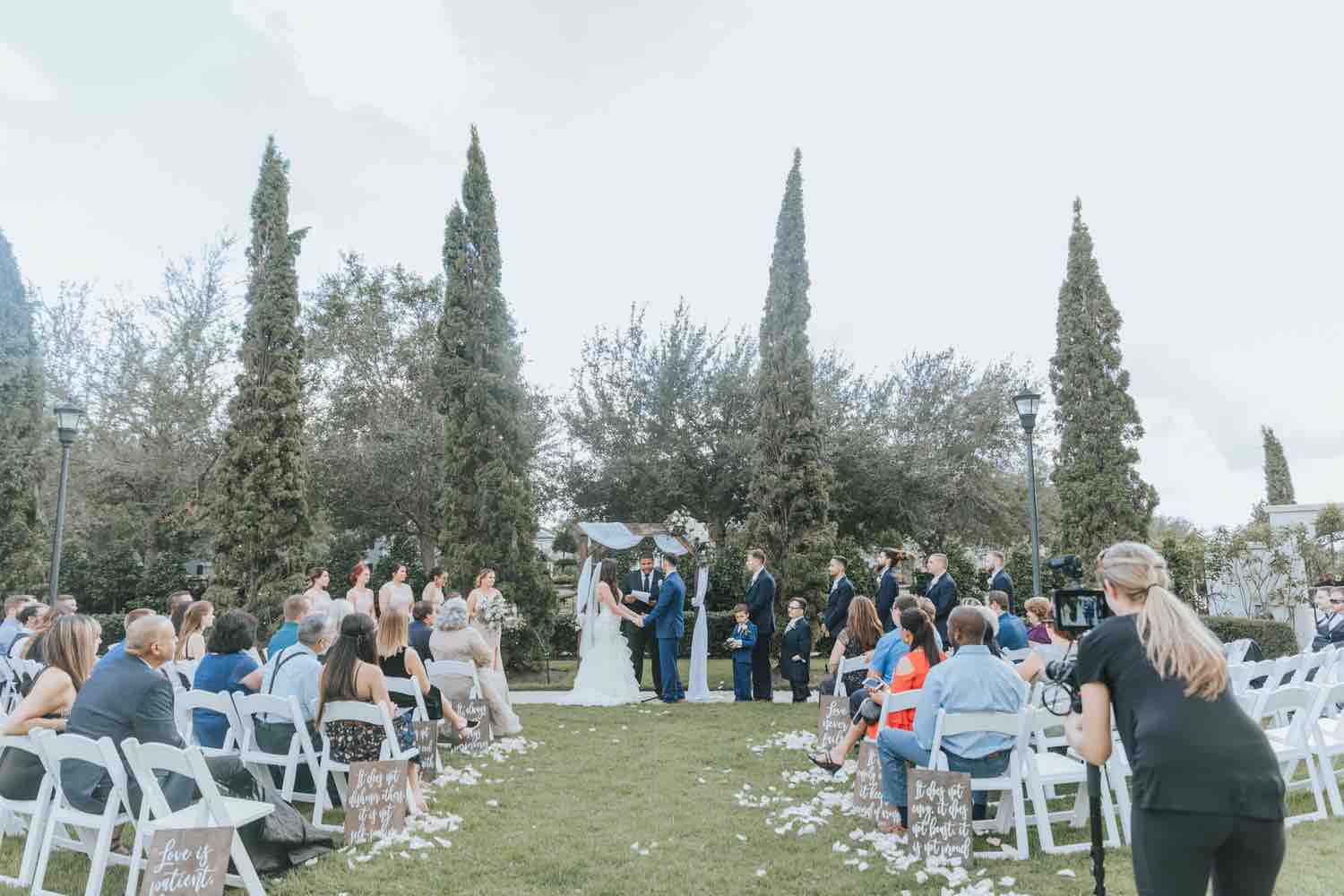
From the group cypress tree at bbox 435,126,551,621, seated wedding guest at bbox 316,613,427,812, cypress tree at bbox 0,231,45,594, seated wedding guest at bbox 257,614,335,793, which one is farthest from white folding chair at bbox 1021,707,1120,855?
cypress tree at bbox 0,231,45,594

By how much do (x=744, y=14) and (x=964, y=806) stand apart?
888 centimetres

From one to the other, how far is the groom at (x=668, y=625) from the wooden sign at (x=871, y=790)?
18.9ft

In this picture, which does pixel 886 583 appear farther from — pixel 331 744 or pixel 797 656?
pixel 331 744

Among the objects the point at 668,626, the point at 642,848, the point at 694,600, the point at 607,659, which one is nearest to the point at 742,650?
the point at 668,626

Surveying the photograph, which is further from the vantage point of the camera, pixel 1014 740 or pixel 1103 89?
pixel 1103 89

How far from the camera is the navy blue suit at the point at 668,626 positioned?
37.9 ft

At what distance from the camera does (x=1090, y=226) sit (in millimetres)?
18391

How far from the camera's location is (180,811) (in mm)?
4379

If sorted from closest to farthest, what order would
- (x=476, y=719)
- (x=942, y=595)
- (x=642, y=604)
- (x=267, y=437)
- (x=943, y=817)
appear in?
(x=943, y=817) < (x=476, y=719) < (x=942, y=595) < (x=642, y=604) < (x=267, y=437)

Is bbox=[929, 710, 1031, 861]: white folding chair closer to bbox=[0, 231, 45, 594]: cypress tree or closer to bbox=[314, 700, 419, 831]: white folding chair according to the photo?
bbox=[314, 700, 419, 831]: white folding chair

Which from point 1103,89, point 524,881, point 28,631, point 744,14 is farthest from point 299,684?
point 1103,89

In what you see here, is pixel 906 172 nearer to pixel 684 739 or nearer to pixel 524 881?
pixel 684 739

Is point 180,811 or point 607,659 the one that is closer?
point 180,811

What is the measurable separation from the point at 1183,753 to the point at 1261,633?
585 inches
